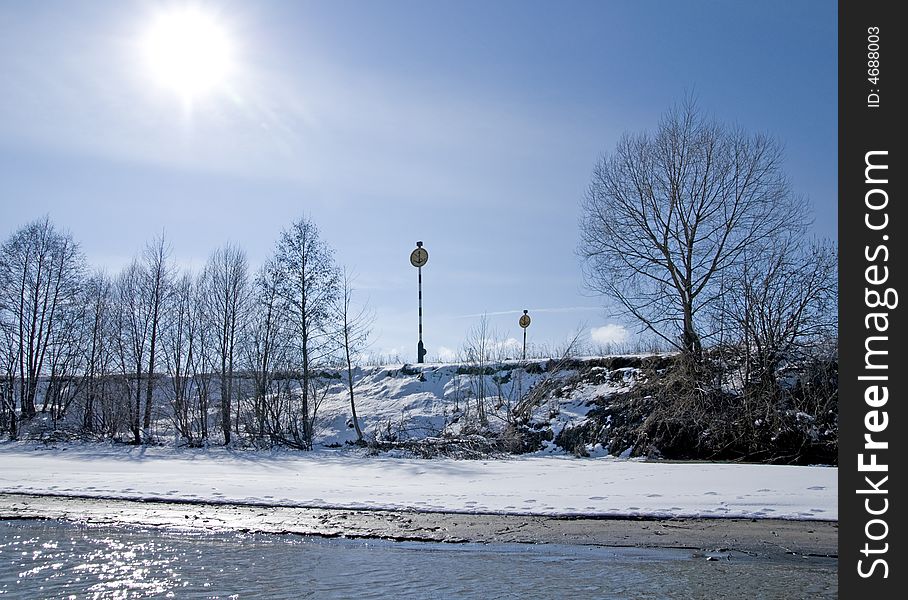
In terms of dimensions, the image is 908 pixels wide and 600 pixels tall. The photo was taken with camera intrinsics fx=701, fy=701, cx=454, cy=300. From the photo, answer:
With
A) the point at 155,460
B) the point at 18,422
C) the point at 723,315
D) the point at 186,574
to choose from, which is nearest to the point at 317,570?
the point at 186,574

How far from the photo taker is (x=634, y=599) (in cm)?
654

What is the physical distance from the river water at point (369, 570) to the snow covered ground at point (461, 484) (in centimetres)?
251

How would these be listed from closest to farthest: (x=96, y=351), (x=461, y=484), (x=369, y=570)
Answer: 1. (x=369, y=570)
2. (x=461, y=484)
3. (x=96, y=351)

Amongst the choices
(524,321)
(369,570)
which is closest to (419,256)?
(524,321)

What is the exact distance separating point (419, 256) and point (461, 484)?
17142 millimetres

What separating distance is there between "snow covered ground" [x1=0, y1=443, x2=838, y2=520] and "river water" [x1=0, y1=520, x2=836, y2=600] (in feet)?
8.24

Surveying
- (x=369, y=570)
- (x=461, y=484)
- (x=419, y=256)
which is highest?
(x=419, y=256)

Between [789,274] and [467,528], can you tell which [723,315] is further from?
[467,528]

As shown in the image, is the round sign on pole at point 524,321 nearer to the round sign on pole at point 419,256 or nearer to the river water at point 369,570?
the round sign on pole at point 419,256

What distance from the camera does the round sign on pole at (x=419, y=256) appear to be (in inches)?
1192

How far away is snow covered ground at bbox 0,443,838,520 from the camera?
11.2 m

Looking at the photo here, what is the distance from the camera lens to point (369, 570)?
25.2 feet

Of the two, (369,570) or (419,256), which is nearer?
(369,570)

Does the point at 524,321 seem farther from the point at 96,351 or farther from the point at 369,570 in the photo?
the point at 369,570
